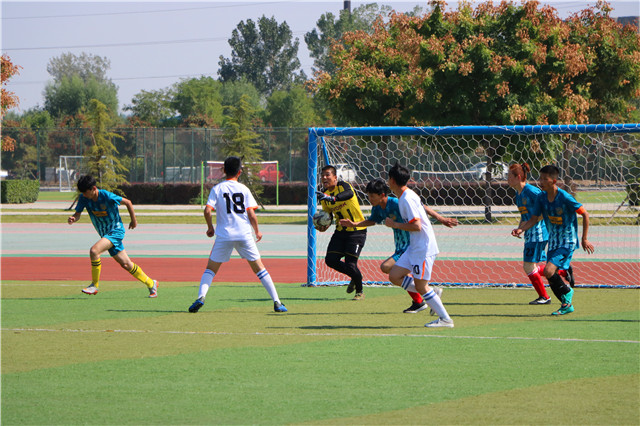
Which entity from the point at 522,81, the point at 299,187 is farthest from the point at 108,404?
the point at 299,187

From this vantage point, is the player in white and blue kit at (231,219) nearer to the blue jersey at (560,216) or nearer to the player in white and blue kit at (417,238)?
the player in white and blue kit at (417,238)

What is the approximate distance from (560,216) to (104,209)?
6.43 meters

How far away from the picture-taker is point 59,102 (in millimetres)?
107688

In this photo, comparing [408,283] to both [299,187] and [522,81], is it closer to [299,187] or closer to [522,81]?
[522,81]

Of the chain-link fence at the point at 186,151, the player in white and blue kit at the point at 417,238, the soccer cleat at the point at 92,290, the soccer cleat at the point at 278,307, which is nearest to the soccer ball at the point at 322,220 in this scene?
the soccer cleat at the point at 278,307

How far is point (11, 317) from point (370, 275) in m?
7.13

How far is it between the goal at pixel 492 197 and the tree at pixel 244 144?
11.2 m

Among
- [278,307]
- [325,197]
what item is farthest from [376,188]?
[278,307]

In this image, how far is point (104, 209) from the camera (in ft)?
41.5

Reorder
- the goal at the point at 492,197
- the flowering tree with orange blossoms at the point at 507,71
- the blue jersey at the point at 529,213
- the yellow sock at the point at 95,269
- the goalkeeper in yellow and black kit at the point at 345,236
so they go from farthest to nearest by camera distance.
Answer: the flowering tree with orange blossoms at the point at 507,71
the goal at the point at 492,197
the yellow sock at the point at 95,269
the goalkeeper in yellow and black kit at the point at 345,236
the blue jersey at the point at 529,213

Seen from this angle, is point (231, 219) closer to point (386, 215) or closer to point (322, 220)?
point (322, 220)

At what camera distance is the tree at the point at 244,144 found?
151 ft

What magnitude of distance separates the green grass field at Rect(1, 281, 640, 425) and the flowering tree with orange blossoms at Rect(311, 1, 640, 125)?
18.6m

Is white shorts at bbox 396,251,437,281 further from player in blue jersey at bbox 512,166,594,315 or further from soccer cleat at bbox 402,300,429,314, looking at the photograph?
player in blue jersey at bbox 512,166,594,315
